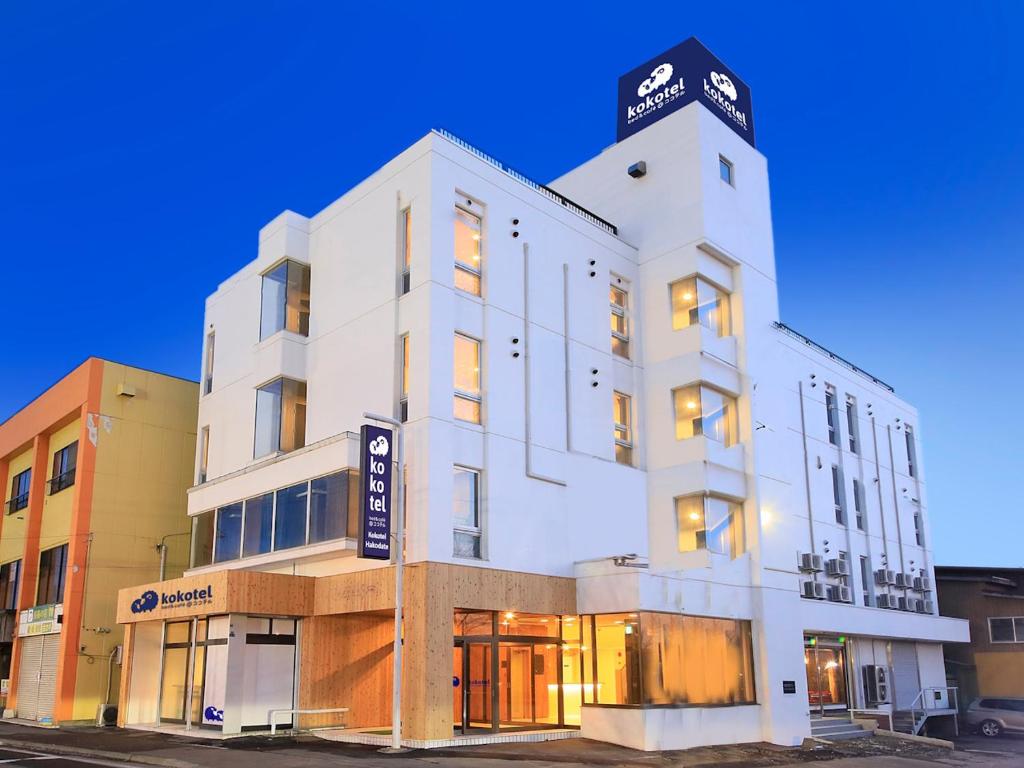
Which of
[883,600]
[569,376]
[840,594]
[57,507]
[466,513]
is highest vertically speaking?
[569,376]

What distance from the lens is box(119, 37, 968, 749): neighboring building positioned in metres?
23.4

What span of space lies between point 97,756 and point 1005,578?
40636mm

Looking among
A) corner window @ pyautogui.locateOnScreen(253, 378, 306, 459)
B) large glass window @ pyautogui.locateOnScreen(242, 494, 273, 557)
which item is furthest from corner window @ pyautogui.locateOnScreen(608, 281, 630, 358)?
large glass window @ pyautogui.locateOnScreen(242, 494, 273, 557)

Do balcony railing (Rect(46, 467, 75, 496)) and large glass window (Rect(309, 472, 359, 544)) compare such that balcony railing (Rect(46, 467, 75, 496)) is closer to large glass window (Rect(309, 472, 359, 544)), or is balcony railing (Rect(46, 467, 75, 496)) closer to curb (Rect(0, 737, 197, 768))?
curb (Rect(0, 737, 197, 768))

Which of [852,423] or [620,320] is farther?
[852,423]

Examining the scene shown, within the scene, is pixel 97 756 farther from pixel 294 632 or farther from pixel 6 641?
pixel 6 641

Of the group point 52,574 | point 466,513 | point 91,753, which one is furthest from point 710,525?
point 52,574

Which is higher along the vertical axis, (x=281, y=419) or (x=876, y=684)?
(x=281, y=419)

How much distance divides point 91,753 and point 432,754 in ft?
25.4

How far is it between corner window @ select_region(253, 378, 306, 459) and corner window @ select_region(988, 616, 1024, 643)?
32969 mm

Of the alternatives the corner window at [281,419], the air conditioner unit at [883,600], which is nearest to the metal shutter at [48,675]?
the corner window at [281,419]

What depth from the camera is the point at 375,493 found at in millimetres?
21609

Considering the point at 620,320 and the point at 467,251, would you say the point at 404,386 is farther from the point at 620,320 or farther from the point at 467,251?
the point at 620,320

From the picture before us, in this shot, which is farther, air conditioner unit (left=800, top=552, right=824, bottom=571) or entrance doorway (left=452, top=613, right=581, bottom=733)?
air conditioner unit (left=800, top=552, right=824, bottom=571)
